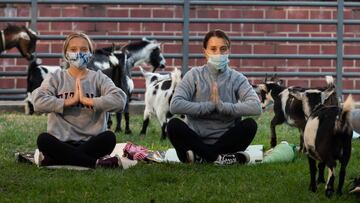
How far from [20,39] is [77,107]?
662cm

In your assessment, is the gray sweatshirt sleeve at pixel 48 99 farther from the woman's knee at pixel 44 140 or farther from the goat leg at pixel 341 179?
the goat leg at pixel 341 179

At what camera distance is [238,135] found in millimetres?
7258

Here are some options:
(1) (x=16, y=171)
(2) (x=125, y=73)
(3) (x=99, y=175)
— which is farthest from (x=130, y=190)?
(2) (x=125, y=73)

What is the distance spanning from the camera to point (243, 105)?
23.8ft

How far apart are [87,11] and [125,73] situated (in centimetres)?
494

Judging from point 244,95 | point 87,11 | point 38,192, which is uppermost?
point 87,11

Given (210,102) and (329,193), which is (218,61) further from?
(329,193)

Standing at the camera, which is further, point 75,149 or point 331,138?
point 75,149

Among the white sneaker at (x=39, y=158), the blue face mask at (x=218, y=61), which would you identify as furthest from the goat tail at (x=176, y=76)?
the white sneaker at (x=39, y=158)

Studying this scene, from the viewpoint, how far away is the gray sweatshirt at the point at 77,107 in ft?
23.2

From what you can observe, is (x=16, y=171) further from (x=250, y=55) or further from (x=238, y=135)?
(x=250, y=55)

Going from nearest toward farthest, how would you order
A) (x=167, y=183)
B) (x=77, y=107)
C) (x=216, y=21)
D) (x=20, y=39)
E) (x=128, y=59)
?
(x=167, y=183)
(x=77, y=107)
(x=128, y=59)
(x=20, y=39)
(x=216, y=21)

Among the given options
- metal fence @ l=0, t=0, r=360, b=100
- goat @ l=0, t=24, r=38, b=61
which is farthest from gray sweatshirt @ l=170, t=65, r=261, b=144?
metal fence @ l=0, t=0, r=360, b=100

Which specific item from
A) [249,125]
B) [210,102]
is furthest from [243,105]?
[210,102]
